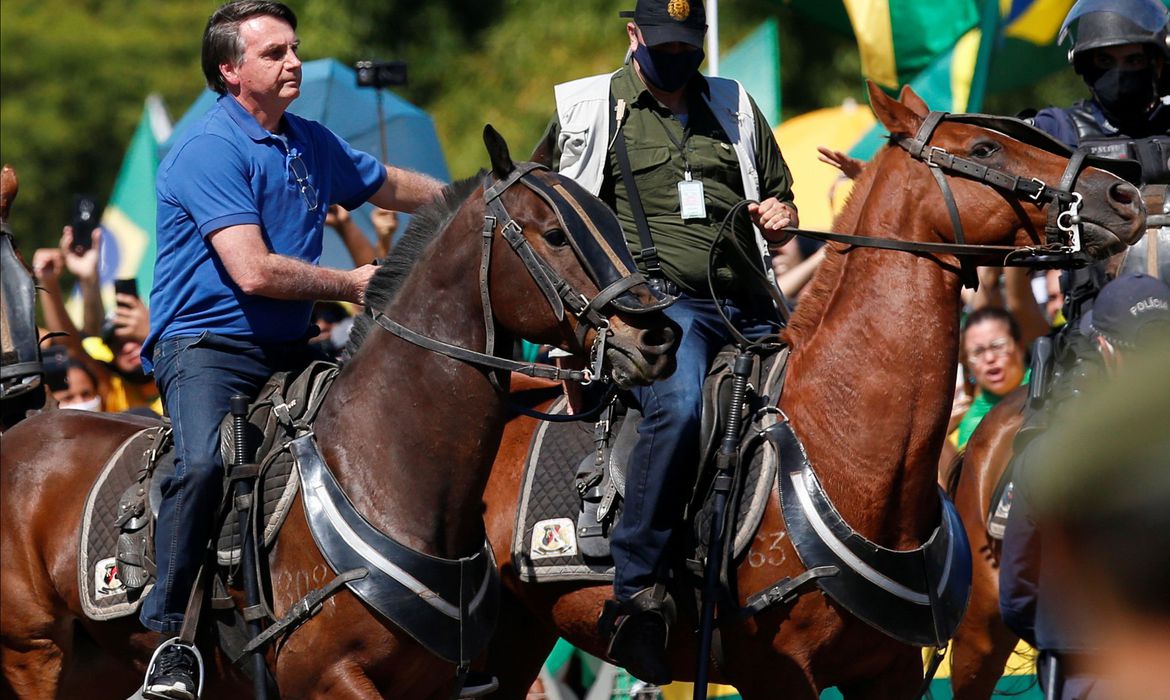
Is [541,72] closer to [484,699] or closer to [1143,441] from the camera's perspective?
[484,699]

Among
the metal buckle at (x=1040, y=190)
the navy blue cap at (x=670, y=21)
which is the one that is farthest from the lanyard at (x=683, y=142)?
the metal buckle at (x=1040, y=190)

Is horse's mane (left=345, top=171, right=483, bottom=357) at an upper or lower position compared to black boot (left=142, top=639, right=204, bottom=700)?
upper

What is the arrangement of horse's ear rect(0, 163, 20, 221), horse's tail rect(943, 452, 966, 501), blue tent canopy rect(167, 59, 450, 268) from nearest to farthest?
horse's ear rect(0, 163, 20, 221) → horse's tail rect(943, 452, 966, 501) → blue tent canopy rect(167, 59, 450, 268)

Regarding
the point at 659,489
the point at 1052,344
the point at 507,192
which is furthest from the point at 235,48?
the point at 1052,344

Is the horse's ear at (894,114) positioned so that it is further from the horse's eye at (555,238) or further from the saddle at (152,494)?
the saddle at (152,494)

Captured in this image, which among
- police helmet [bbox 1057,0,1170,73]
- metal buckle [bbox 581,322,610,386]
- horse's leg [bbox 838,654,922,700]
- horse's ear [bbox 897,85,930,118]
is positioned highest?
police helmet [bbox 1057,0,1170,73]

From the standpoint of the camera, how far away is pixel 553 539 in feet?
Answer: 19.7

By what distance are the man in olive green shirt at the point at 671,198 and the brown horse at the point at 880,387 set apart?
345 millimetres

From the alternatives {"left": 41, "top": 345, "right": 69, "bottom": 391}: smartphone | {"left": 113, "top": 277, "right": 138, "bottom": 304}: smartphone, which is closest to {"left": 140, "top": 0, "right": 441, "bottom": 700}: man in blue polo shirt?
{"left": 113, "top": 277, "right": 138, "bottom": 304}: smartphone

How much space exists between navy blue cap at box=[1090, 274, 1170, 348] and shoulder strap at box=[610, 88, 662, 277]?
1749mm

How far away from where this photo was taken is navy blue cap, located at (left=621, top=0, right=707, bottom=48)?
19.2 ft

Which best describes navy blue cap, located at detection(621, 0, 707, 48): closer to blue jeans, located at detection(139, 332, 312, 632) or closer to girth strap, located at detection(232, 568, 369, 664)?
blue jeans, located at detection(139, 332, 312, 632)

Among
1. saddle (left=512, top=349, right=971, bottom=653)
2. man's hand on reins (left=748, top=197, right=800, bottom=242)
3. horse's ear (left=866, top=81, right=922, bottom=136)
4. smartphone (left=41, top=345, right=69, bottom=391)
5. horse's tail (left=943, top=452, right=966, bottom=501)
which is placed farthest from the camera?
smartphone (left=41, top=345, right=69, bottom=391)

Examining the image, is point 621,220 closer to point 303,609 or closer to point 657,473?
point 657,473
